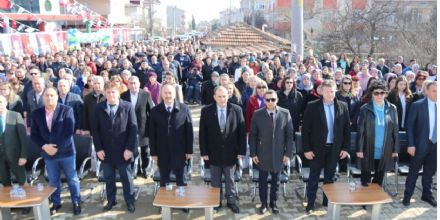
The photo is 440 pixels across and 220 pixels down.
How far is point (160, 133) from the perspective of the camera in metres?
5.45

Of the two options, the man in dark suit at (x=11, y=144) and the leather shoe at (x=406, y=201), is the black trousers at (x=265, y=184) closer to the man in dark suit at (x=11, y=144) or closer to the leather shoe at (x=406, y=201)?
the leather shoe at (x=406, y=201)

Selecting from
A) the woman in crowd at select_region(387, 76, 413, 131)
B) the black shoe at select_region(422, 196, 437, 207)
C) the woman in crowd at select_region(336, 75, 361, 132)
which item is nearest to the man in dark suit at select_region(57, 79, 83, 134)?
the woman in crowd at select_region(336, 75, 361, 132)

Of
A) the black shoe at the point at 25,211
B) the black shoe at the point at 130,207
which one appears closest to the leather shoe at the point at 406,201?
the black shoe at the point at 130,207

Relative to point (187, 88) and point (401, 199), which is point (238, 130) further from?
point (187, 88)

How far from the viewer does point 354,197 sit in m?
4.97

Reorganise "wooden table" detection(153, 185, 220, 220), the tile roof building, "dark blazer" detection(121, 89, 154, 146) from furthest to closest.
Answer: the tile roof building → "dark blazer" detection(121, 89, 154, 146) → "wooden table" detection(153, 185, 220, 220)

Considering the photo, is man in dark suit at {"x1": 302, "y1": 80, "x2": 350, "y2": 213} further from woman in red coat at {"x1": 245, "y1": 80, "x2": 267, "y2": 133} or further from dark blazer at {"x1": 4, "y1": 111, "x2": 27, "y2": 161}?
dark blazer at {"x1": 4, "y1": 111, "x2": 27, "y2": 161}

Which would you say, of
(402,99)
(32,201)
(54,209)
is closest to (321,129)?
(402,99)

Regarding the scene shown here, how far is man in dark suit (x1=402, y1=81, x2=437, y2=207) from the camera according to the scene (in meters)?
5.61

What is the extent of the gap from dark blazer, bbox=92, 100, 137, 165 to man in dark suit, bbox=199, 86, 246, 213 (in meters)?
0.93

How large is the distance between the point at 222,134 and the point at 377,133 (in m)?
2.06

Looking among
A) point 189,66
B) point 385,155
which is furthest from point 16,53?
point 385,155

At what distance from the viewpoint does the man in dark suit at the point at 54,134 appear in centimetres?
531

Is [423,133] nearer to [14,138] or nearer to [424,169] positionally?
[424,169]
